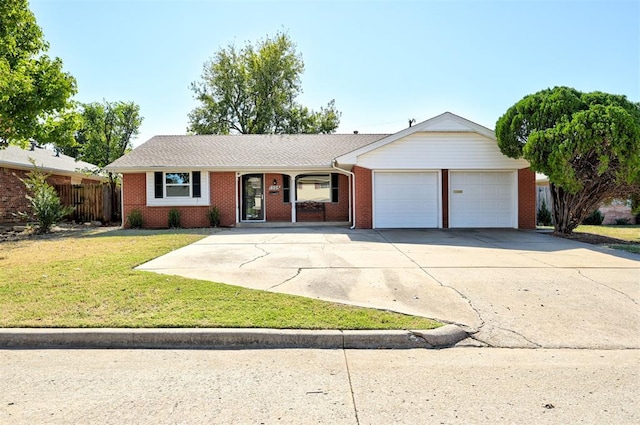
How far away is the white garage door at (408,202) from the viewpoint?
15.5 metres

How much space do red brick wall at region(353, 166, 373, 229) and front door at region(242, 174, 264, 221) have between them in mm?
4998

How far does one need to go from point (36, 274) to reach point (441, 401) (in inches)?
285

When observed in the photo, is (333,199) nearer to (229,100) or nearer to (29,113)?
(29,113)

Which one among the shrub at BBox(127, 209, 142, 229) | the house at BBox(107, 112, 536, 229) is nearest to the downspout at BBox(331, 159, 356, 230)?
the house at BBox(107, 112, 536, 229)

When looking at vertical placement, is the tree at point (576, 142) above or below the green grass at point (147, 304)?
above

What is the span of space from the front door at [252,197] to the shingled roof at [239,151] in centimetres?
105

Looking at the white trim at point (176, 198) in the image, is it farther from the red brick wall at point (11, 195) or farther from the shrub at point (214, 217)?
the red brick wall at point (11, 195)

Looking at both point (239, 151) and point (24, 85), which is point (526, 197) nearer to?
point (239, 151)

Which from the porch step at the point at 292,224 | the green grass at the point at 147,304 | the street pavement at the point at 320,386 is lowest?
the street pavement at the point at 320,386

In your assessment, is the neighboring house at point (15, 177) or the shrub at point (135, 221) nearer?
the shrub at point (135, 221)

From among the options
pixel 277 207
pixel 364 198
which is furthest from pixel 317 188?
pixel 364 198

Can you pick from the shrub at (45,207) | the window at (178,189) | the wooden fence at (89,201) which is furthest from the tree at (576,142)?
the wooden fence at (89,201)

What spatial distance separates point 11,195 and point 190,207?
8.89 m

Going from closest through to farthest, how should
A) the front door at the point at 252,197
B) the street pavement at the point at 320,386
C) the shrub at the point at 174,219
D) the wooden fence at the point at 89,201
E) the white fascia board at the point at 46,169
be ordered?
the street pavement at the point at 320,386 → the shrub at the point at 174,219 → the white fascia board at the point at 46,169 → the front door at the point at 252,197 → the wooden fence at the point at 89,201
